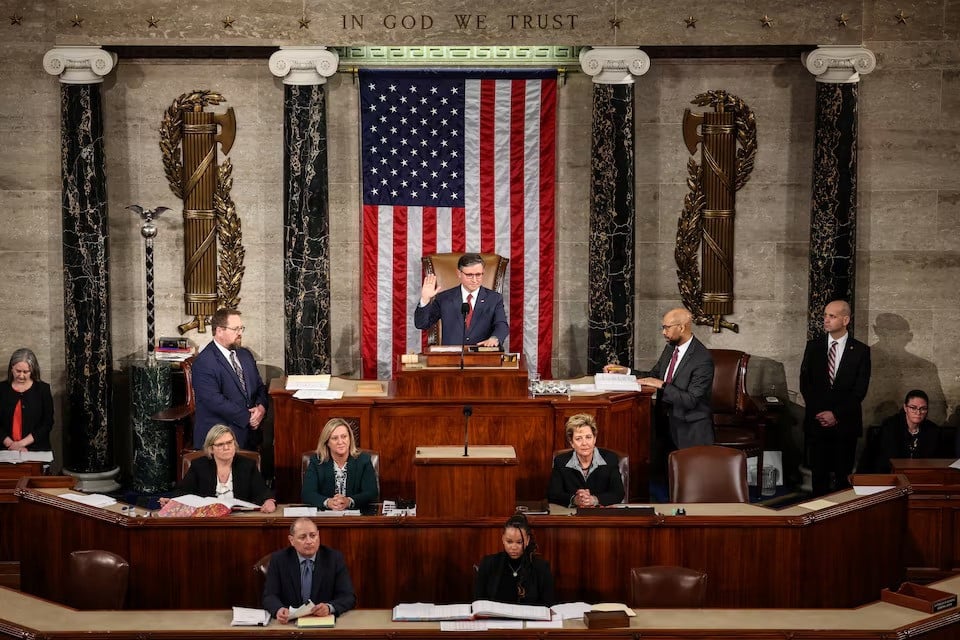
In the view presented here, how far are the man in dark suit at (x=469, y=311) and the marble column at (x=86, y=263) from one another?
10.8 ft

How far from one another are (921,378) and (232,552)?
7441 mm

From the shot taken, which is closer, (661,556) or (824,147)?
(661,556)

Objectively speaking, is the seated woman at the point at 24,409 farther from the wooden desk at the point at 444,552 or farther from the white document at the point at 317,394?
the wooden desk at the point at 444,552

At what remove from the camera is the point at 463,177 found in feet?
40.5

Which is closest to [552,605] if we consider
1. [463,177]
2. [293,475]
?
[293,475]

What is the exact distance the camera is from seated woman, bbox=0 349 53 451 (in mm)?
10945

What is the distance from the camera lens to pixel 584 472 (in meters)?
8.56

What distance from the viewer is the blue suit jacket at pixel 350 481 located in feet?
27.9

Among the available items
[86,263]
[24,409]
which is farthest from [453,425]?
[86,263]

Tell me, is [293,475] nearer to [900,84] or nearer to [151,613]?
[151,613]

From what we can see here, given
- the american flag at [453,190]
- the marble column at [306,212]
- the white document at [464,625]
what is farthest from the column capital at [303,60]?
the white document at [464,625]

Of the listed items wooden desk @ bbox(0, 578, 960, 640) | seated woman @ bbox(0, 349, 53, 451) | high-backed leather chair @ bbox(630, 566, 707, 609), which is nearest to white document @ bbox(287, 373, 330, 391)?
seated woman @ bbox(0, 349, 53, 451)

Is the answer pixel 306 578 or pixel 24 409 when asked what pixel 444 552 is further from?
pixel 24 409

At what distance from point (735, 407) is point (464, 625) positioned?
5855 millimetres
